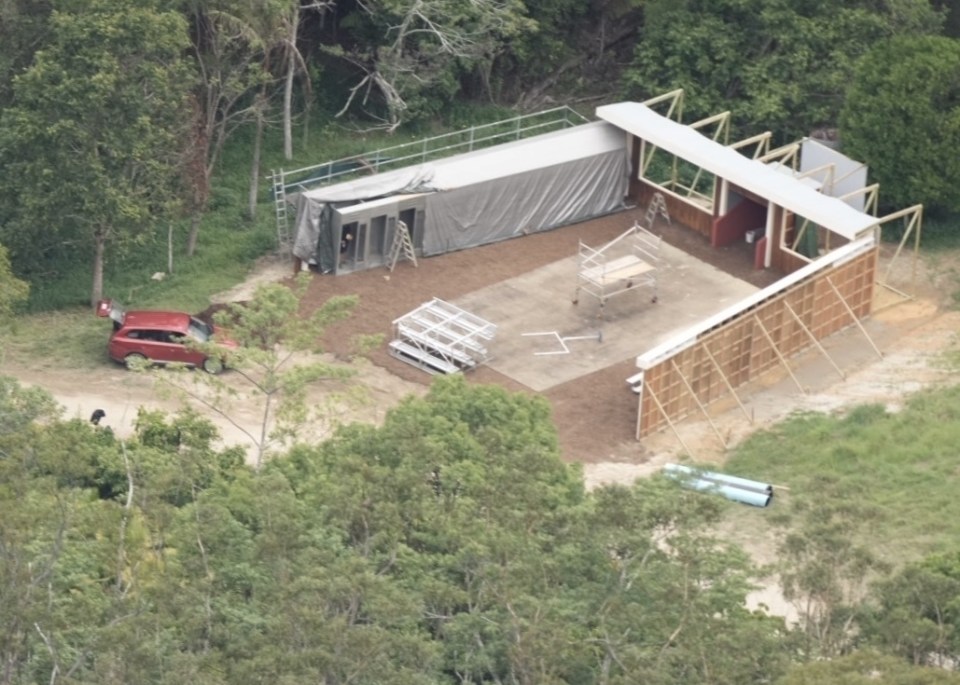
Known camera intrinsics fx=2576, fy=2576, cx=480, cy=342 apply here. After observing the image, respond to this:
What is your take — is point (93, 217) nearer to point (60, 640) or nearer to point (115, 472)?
point (115, 472)

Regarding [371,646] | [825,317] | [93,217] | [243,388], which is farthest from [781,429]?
[371,646]

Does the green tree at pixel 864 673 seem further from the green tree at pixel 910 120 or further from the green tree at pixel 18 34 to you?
the green tree at pixel 18 34

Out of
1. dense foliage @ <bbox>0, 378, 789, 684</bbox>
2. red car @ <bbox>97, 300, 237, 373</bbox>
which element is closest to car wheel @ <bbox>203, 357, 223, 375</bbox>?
red car @ <bbox>97, 300, 237, 373</bbox>

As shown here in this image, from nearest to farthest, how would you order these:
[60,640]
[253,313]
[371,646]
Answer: [371,646] → [60,640] → [253,313]

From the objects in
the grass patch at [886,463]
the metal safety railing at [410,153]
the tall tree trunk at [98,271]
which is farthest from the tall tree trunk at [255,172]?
the grass patch at [886,463]

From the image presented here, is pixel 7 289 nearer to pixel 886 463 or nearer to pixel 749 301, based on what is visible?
pixel 749 301

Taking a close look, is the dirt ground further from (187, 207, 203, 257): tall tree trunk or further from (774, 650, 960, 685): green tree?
(774, 650, 960, 685): green tree
